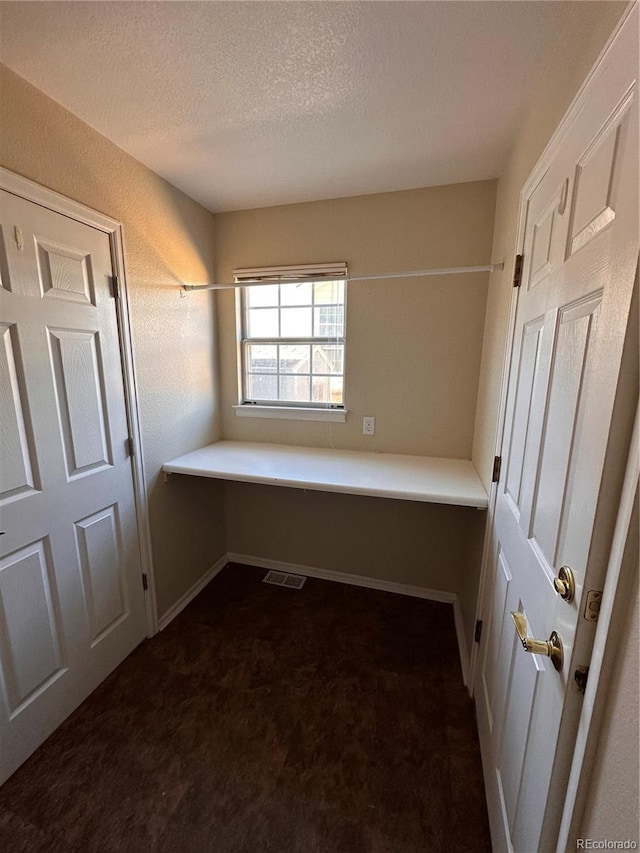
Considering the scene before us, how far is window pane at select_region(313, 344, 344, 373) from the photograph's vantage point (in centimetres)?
226

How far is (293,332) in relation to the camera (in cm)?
234

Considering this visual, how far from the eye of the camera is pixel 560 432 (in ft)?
2.70

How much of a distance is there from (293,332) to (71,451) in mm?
1452

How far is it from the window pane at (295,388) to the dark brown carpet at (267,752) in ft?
4.71

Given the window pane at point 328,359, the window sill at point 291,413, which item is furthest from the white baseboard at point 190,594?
the window pane at point 328,359

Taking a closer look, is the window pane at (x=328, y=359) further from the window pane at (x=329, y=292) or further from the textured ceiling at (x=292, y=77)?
the textured ceiling at (x=292, y=77)

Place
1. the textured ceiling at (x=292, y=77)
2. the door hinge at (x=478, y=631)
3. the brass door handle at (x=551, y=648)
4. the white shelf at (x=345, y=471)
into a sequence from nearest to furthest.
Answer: the brass door handle at (x=551, y=648), the textured ceiling at (x=292, y=77), the door hinge at (x=478, y=631), the white shelf at (x=345, y=471)

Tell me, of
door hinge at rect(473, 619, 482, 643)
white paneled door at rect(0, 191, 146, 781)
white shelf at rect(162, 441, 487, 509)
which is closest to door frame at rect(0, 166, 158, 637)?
white paneled door at rect(0, 191, 146, 781)

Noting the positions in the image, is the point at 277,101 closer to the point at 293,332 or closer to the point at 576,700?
the point at 293,332

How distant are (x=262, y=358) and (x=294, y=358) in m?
0.24

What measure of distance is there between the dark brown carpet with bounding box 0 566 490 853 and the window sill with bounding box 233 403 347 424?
50.5 inches

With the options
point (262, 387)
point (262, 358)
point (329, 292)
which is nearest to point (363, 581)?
point (262, 387)

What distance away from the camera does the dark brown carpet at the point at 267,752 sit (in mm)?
1143

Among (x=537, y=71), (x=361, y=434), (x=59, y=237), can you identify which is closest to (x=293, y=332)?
(x=361, y=434)
